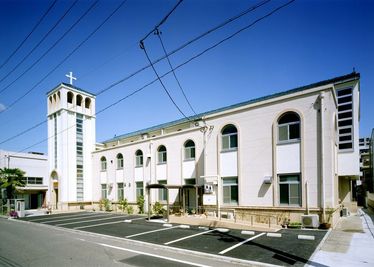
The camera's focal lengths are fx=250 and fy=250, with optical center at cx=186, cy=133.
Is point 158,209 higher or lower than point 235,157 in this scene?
lower

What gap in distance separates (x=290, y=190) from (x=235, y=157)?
13.9 feet

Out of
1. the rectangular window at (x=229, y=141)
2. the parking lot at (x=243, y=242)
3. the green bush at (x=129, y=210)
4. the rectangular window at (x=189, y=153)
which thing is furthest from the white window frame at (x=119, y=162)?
the parking lot at (x=243, y=242)

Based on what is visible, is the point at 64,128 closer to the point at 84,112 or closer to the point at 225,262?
the point at 84,112

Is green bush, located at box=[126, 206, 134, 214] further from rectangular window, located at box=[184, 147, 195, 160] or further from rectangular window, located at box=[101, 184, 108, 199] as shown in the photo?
rectangular window, located at box=[184, 147, 195, 160]

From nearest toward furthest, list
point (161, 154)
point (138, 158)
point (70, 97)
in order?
point (161, 154)
point (138, 158)
point (70, 97)

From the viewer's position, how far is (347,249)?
373 inches

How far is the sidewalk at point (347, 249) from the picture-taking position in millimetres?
7953

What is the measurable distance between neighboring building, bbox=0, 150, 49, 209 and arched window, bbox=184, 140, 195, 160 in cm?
2827

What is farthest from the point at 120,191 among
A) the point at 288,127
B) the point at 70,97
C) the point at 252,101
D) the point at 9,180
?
the point at 288,127

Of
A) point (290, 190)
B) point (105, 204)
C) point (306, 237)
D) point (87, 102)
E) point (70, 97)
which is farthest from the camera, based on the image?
point (87, 102)

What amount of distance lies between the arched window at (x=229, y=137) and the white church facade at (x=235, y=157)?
75 millimetres

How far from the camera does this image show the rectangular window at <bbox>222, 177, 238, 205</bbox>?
1777cm

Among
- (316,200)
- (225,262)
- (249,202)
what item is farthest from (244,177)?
(225,262)

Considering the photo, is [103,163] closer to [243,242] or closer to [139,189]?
[139,189]
